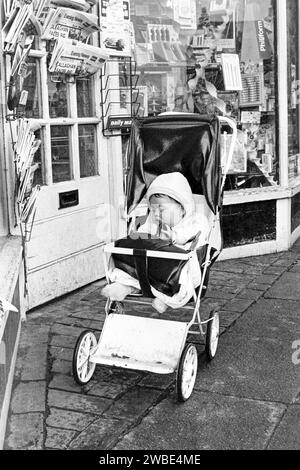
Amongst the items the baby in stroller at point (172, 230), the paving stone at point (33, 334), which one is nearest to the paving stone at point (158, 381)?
the baby in stroller at point (172, 230)

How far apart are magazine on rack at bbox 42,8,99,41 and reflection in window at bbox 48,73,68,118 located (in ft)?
1.18

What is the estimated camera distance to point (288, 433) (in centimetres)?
353

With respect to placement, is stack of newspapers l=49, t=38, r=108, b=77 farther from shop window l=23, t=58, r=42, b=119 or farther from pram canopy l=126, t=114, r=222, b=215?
pram canopy l=126, t=114, r=222, b=215

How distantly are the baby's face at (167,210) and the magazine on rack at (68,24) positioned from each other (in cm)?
168

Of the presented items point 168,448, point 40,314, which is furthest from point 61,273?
point 168,448

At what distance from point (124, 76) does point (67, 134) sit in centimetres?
93

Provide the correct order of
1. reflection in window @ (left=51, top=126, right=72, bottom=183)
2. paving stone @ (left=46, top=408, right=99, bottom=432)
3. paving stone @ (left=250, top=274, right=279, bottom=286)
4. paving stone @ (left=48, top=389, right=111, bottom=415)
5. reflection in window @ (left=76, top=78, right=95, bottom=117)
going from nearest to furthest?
paving stone @ (left=46, top=408, right=99, bottom=432), paving stone @ (left=48, top=389, right=111, bottom=415), reflection in window @ (left=51, top=126, right=72, bottom=183), reflection in window @ (left=76, top=78, right=95, bottom=117), paving stone @ (left=250, top=274, right=279, bottom=286)

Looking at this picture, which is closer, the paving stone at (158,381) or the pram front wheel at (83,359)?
the pram front wheel at (83,359)

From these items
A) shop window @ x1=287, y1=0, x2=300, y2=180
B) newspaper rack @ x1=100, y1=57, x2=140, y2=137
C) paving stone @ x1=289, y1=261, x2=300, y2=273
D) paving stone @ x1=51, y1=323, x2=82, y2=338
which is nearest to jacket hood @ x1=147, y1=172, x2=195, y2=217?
paving stone @ x1=51, y1=323, x2=82, y2=338

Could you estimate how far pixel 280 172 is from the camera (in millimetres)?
7301

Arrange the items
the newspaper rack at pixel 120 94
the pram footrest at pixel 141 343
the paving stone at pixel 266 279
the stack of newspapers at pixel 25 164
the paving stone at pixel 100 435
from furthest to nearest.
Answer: the paving stone at pixel 266 279 < the newspaper rack at pixel 120 94 < the stack of newspapers at pixel 25 164 < the pram footrest at pixel 141 343 < the paving stone at pixel 100 435

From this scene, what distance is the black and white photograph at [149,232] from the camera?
3699mm

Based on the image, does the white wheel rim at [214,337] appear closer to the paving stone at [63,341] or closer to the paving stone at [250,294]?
the paving stone at [63,341]

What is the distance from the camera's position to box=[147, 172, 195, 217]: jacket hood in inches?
167
